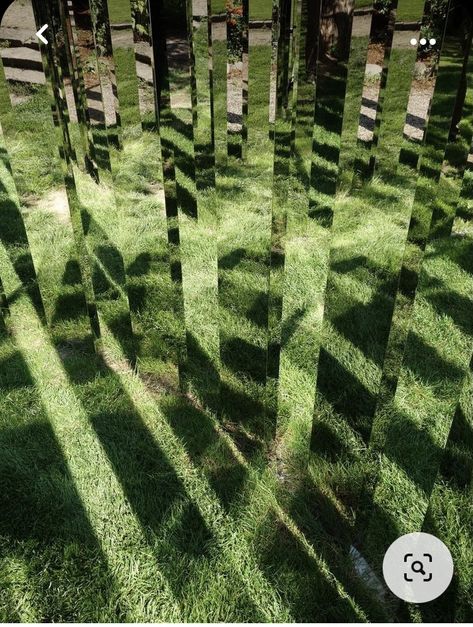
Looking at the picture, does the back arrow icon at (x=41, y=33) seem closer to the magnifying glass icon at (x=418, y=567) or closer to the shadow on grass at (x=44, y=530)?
the shadow on grass at (x=44, y=530)

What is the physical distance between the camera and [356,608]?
74.3 inches

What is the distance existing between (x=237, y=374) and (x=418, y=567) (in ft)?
3.77

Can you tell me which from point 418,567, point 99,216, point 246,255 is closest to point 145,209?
point 99,216

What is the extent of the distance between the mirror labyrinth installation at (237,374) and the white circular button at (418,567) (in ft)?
0.12

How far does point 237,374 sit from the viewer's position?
276 cm

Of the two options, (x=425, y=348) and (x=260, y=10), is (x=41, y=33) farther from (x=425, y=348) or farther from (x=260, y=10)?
(x=260, y=10)

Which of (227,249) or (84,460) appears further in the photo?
(227,249)

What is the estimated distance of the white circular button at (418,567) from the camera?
192 centimetres

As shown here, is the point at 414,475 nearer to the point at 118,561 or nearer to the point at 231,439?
the point at 231,439

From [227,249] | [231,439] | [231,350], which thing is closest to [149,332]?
[231,350]

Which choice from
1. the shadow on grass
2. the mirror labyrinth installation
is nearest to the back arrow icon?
the mirror labyrinth installation

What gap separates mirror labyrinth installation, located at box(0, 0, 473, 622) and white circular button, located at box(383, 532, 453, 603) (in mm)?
35

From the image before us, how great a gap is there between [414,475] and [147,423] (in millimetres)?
1144

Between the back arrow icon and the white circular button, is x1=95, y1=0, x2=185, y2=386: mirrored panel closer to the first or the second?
the back arrow icon
